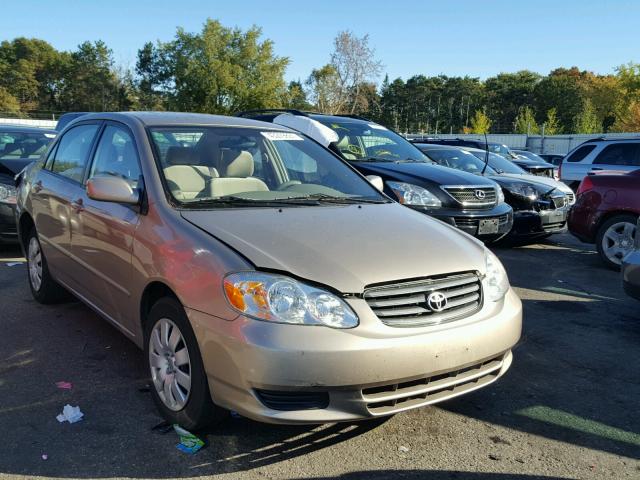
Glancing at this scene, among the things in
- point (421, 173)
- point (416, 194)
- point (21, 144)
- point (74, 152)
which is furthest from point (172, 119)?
point (21, 144)

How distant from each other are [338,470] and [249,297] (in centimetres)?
91

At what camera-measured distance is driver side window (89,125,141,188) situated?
3.72 meters

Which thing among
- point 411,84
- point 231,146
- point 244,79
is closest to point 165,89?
point 244,79

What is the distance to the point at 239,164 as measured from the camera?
161 inches

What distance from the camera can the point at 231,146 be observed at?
4.13m

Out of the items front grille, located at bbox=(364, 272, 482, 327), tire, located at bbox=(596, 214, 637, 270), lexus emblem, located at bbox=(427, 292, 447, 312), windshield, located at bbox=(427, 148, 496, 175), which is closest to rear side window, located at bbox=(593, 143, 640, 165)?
windshield, located at bbox=(427, 148, 496, 175)

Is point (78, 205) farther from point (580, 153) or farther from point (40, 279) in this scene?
point (580, 153)

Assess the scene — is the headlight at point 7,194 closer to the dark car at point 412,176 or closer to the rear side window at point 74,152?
the rear side window at point 74,152

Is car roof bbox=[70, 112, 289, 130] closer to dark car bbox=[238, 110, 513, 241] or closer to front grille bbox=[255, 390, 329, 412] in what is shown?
dark car bbox=[238, 110, 513, 241]

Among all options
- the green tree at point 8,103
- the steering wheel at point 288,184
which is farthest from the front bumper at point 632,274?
the green tree at point 8,103

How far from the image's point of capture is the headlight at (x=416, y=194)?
22.3 ft

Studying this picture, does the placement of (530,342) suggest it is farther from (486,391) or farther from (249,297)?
(249,297)

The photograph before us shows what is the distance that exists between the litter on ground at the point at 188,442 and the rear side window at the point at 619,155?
1014 centimetres

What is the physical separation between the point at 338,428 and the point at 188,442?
2.56 feet
